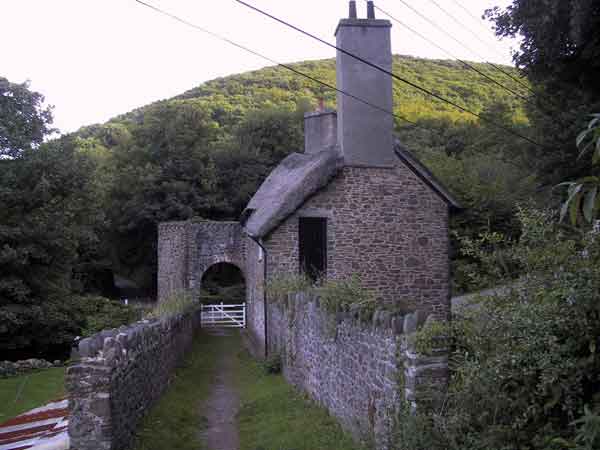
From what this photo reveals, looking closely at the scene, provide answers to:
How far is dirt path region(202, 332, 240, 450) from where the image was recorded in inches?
349

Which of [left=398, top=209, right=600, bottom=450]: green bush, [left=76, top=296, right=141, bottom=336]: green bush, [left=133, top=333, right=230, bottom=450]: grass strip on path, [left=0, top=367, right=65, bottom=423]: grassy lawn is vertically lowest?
[left=0, top=367, right=65, bottom=423]: grassy lawn

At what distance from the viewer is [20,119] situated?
23.3 m

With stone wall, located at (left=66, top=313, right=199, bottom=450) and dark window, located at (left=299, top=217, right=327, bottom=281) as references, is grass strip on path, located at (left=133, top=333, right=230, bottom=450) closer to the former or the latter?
stone wall, located at (left=66, top=313, right=199, bottom=450)

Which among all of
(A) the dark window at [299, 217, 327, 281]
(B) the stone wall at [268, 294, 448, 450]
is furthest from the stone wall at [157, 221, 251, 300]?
(B) the stone wall at [268, 294, 448, 450]

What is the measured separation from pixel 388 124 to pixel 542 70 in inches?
157

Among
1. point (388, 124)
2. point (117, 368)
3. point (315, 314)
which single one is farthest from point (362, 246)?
point (117, 368)

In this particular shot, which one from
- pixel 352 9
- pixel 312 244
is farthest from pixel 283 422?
pixel 352 9

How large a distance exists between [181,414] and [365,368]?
13.8 feet

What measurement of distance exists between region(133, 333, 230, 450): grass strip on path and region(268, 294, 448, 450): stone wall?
1.92 m

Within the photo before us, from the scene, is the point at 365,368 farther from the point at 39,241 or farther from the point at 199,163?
the point at 199,163

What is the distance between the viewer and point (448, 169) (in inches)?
1165

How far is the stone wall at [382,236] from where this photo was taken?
16531 mm

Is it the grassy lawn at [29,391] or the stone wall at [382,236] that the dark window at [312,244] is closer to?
the stone wall at [382,236]

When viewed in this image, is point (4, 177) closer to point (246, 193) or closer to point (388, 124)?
point (388, 124)
